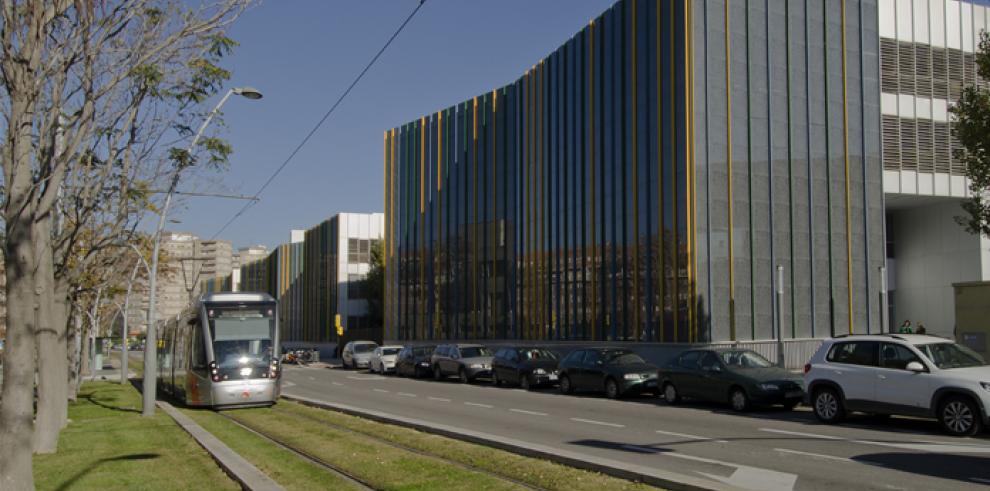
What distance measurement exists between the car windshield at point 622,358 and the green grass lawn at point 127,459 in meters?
12.1

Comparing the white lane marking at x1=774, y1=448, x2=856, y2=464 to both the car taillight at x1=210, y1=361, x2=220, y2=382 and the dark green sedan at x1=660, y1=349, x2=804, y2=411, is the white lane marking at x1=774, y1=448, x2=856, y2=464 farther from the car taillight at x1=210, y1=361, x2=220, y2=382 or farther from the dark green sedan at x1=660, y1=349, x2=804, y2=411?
the car taillight at x1=210, y1=361, x2=220, y2=382

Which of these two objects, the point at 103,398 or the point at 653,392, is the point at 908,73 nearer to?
the point at 653,392

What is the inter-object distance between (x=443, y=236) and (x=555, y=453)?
148 feet

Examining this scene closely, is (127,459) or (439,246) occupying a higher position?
(439,246)

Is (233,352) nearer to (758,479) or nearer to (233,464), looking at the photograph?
(233,464)

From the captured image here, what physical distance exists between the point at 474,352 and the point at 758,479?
2608cm

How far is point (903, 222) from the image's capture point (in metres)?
39.8

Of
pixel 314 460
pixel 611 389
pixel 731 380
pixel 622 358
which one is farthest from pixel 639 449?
pixel 622 358

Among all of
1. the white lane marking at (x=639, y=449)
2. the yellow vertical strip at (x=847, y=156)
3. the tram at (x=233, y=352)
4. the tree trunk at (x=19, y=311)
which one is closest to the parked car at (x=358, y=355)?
the yellow vertical strip at (x=847, y=156)

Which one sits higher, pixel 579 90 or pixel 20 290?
pixel 579 90

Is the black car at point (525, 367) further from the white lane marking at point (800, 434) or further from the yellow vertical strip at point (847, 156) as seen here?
the white lane marking at point (800, 434)

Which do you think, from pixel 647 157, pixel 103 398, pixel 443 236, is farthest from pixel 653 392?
pixel 443 236

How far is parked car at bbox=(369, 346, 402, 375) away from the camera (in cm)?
4441

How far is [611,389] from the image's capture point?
963 inches
